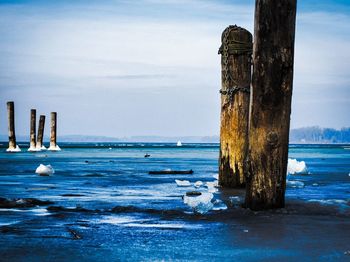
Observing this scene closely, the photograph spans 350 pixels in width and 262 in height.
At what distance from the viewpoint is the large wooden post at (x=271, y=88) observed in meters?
Answer: 7.83

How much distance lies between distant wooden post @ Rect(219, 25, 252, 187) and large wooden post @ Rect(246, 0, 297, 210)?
332 cm

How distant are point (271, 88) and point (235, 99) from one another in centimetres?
350

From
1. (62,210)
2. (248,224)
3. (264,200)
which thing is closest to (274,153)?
(264,200)

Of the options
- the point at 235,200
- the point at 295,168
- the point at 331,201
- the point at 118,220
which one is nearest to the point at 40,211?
the point at 118,220

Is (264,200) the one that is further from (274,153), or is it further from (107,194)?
(107,194)

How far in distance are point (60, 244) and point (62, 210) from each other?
110 inches

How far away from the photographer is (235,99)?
11.3 meters

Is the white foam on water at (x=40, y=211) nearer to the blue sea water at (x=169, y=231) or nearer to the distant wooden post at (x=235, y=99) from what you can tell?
the blue sea water at (x=169, y=231)

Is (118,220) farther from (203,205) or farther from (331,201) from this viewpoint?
(331,201)

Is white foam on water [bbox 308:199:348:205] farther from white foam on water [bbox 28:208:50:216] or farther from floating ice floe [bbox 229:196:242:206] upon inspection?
white foam on water [bbox 28:208:50:216]

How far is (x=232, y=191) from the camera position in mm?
10938

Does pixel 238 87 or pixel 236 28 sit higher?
pixel 236 28

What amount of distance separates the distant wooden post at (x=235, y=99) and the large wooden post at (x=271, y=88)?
10.9 feet

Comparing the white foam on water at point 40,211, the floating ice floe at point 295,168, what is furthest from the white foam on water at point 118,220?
the floating ice floe at point 295,168
